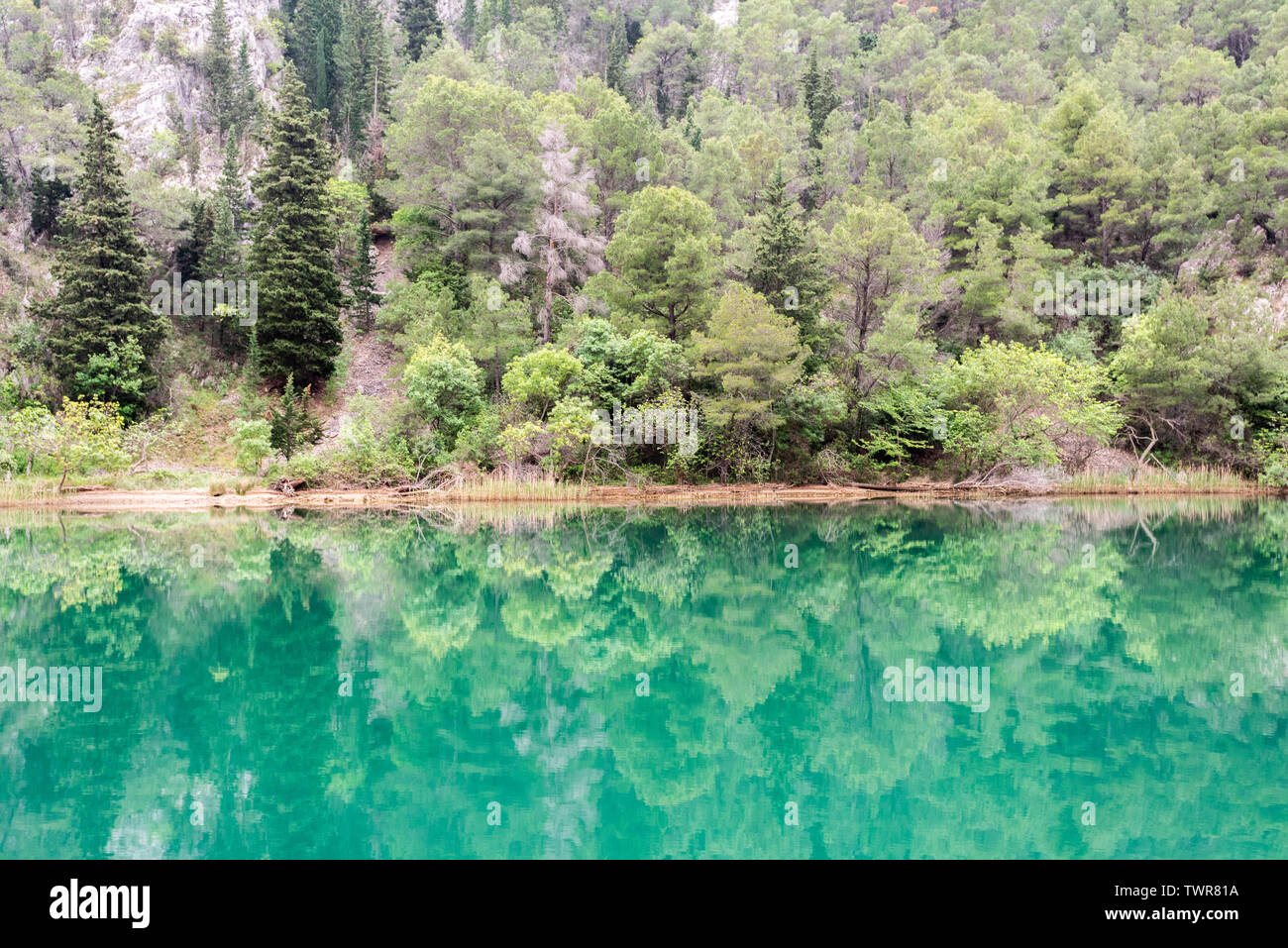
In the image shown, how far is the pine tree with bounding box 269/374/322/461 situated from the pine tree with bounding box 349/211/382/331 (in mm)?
9516

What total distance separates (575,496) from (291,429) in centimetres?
986

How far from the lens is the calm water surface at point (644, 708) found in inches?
203

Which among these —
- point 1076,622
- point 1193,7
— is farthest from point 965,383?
point 1193,7

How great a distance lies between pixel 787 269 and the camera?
29.1m

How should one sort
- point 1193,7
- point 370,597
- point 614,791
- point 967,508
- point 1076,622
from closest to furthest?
1. point 614,791
2. point 1076,622
3. point 370,597
4. point 967,508
5. point 1193,7

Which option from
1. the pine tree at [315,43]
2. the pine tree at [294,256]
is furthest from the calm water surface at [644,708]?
the pine tree at [315,43]

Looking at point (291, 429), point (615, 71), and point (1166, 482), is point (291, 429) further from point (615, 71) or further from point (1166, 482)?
point (615, 71)

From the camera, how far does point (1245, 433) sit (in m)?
31.3

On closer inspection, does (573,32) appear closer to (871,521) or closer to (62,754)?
(871,521)

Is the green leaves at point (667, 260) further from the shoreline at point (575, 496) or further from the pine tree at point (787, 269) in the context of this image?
the shoreline at point (575, 496)

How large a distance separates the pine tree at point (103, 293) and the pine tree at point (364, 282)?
8631mm

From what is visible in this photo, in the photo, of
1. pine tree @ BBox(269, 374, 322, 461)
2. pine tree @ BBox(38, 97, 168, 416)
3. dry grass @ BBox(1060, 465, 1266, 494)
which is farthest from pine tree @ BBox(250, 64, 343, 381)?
dry grass @ BBox(1060, 465, 1266, 494)

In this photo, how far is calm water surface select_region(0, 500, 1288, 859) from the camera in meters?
5.17

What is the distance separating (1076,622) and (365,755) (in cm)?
884
